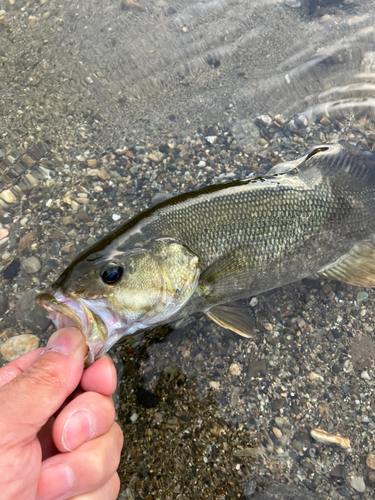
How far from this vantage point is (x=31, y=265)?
333 cm

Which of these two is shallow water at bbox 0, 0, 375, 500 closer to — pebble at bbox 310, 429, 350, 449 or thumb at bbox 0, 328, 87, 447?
pebble at bbox 310, 429, 350, 449

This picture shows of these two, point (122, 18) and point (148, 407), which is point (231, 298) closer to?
point (148, 407)

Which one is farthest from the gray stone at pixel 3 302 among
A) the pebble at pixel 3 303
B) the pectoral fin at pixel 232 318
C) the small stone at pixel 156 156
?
the small stone at pixel 156 156

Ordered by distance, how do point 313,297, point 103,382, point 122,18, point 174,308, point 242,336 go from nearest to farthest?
1. point 103,382
2. point 174,308
3. point 242,336
4. point 313,297
5. point 122,18

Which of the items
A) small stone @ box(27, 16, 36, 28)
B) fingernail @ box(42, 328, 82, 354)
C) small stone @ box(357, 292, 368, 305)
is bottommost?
small stone @ box(357, 292, 368, 305)

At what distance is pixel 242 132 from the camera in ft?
13.2

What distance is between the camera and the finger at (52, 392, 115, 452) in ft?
6.16

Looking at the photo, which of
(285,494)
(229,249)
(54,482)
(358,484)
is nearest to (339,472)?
(358,484)

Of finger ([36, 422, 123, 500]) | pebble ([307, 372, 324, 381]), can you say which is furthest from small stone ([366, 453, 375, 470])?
finger ([36, 422, 123, 500])

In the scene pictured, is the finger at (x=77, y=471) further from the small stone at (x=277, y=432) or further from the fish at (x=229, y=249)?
the small stone at (x=277, y=432)

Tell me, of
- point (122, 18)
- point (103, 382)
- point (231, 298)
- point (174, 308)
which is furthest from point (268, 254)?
point (122, 18)

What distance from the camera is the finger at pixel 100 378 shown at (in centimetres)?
210

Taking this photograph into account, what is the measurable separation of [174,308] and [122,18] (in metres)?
4.16

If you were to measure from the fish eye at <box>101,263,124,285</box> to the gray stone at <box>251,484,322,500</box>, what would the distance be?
1.94m
